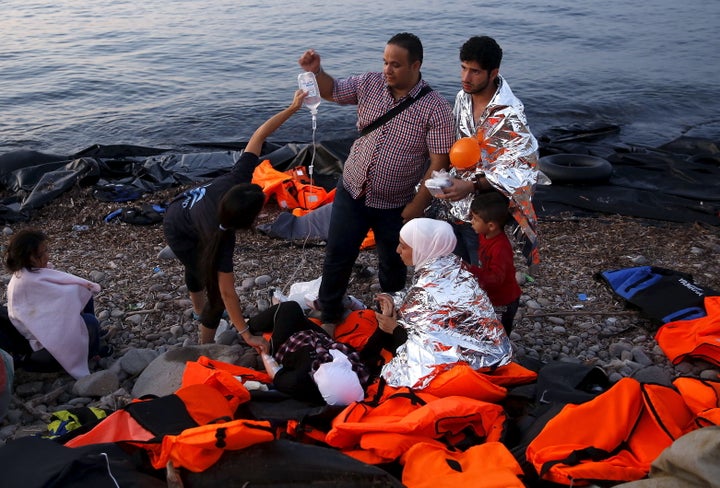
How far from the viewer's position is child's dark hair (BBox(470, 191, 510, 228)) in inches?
149

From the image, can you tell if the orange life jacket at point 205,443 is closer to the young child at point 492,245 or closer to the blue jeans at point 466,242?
the young child at point 492,245

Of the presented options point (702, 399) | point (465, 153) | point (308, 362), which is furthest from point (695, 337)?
point (308, 362)

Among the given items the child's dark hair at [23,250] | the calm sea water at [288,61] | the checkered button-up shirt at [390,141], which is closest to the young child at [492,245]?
the checkered button-up shirt at [390,141]

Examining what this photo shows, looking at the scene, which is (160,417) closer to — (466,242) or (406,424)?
(406,424)

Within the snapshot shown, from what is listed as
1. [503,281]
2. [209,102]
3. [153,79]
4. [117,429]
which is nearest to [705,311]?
[503,281]

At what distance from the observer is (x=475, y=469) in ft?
9.11

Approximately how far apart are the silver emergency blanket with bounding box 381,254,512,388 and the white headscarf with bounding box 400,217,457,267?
0.15 feet

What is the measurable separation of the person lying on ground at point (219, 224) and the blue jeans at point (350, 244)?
0.62 metres

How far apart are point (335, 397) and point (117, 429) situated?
105cm

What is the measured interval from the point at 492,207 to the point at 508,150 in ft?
1.11

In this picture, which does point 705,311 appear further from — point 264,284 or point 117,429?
point 117,429

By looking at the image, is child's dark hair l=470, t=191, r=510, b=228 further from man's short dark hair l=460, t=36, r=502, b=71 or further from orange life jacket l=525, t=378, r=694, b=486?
orange life jacket l=525, t=378, r=694, b=486

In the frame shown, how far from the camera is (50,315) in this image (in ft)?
13.6

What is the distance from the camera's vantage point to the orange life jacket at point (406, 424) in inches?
117
